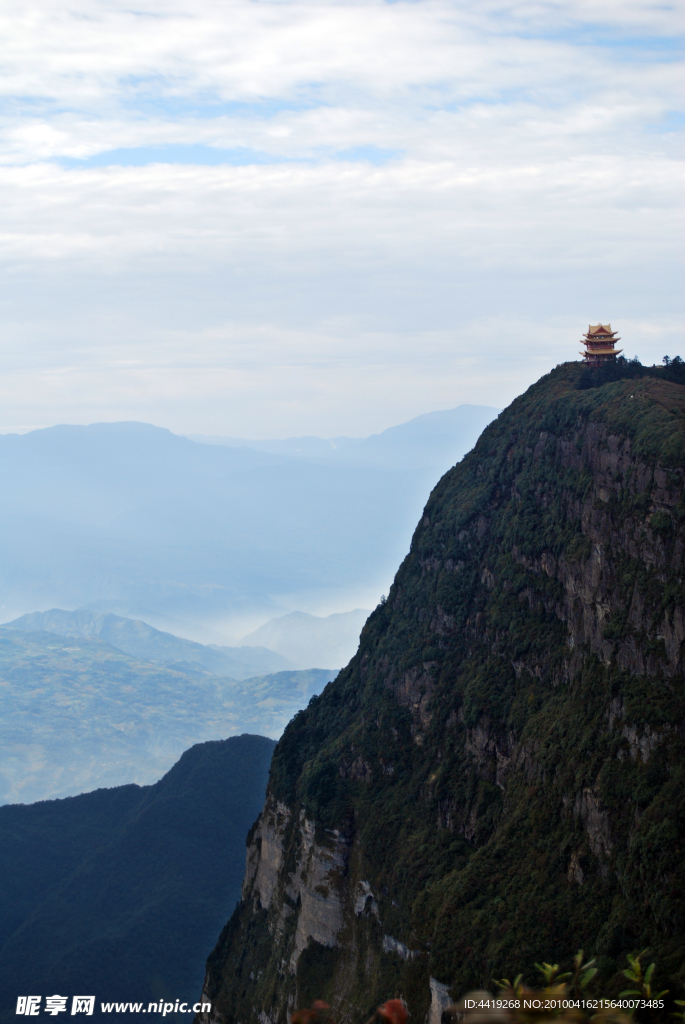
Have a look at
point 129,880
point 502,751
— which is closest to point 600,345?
point 502,751

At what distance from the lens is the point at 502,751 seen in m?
69.1

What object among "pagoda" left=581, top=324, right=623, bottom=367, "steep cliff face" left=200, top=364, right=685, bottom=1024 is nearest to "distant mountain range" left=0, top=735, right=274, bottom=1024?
"steep cliff face" left=200, top=364, right=685, bottom=1024

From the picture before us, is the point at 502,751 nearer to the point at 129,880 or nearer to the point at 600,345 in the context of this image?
the point at 600,345

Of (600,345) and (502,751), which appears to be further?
(600,345)

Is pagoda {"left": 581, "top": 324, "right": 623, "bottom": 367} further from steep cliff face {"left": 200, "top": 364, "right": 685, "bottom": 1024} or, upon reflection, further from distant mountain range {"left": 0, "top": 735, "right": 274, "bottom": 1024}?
distant mountain range {"left": 0, "top": 735, "right": 274, "bottom": 1024}

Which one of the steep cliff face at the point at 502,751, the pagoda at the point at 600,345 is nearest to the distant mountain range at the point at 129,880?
the steep cliff face at the point at 502,751

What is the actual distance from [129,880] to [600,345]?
115373 millimetres

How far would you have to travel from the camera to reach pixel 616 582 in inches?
2363

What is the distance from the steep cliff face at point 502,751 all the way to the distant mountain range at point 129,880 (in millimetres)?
40042

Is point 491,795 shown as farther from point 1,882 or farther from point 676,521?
point 1,882

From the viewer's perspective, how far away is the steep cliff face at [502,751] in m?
52.8

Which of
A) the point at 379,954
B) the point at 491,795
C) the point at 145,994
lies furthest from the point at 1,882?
the point at 491,795

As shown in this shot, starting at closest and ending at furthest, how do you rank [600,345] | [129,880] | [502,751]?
1. [502,751]
2. [600,345]
3. [129,880]

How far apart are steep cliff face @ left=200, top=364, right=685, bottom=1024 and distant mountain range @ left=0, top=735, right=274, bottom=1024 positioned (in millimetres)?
40042
